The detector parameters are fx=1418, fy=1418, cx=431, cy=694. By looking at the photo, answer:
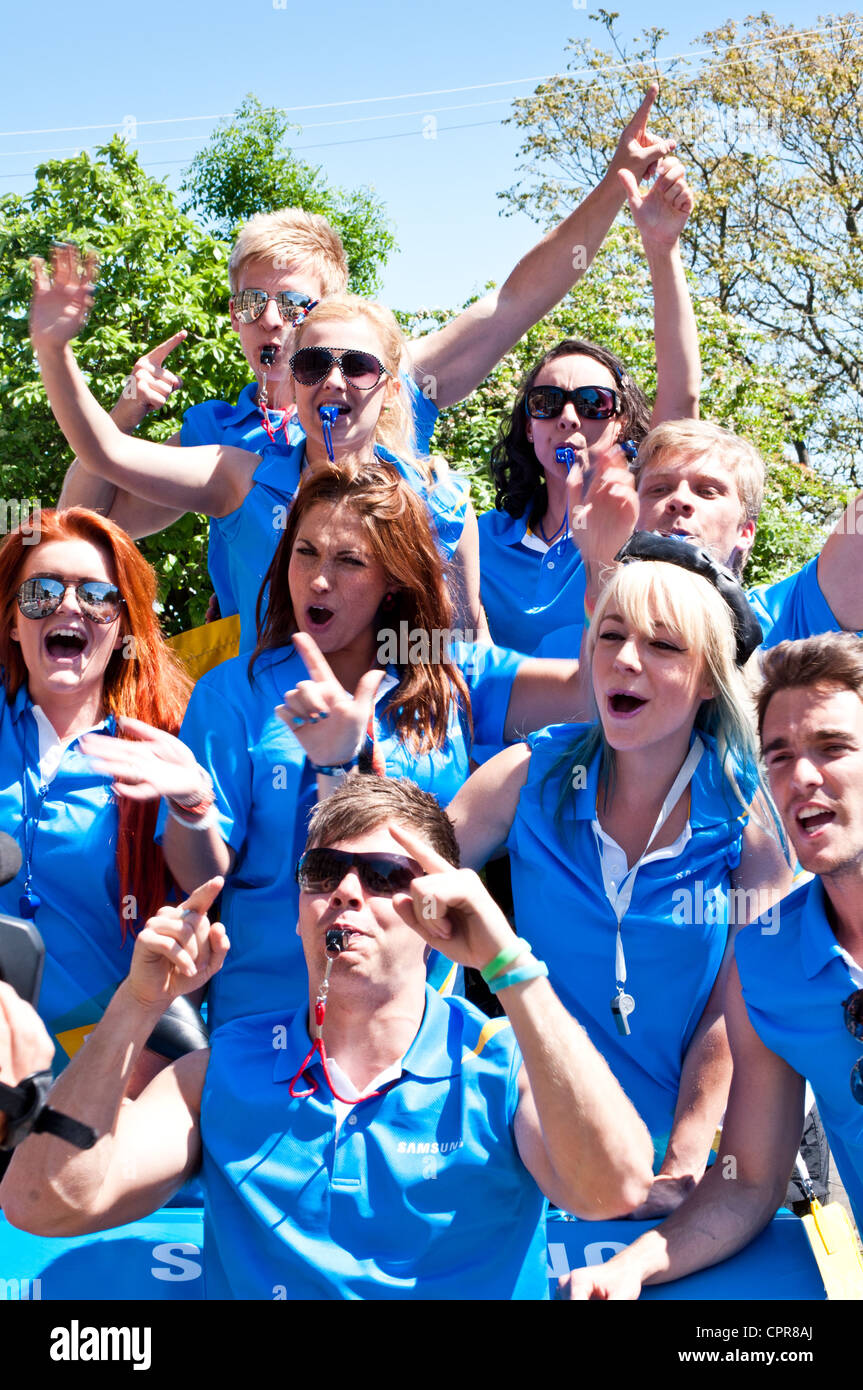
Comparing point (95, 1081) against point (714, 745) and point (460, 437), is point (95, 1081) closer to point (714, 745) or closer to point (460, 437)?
point (714, 745)

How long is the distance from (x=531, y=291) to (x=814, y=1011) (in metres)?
2.36

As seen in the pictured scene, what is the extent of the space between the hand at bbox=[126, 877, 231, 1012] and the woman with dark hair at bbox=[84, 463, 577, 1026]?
63cm

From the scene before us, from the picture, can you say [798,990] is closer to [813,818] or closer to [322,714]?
[813,818]

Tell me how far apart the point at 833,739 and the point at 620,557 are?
2.45 ft

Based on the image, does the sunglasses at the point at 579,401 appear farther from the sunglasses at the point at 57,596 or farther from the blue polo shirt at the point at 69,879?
the blue polo shirt at the point at 69,879

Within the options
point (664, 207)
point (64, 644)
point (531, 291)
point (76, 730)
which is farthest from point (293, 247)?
point (76, 730)

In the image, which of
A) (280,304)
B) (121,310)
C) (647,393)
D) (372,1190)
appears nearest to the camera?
(372,1190)

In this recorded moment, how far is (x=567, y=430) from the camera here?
13.1ft

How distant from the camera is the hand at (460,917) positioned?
1.97 metres

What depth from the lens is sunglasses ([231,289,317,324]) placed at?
3723mm

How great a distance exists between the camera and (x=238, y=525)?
11.7 feet

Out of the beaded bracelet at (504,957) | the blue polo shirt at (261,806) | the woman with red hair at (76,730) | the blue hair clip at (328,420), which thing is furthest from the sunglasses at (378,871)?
the blue hair clip at (328,420)

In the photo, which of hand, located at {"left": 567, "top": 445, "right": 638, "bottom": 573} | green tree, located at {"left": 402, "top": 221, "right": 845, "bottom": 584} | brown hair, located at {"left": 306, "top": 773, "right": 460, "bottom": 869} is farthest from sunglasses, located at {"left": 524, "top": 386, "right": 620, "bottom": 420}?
green tree, located at {"left": 402, "top": 221, "right": 845, "bottom": 584}

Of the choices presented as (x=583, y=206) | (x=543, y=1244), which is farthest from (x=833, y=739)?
(x=583, y=206)
